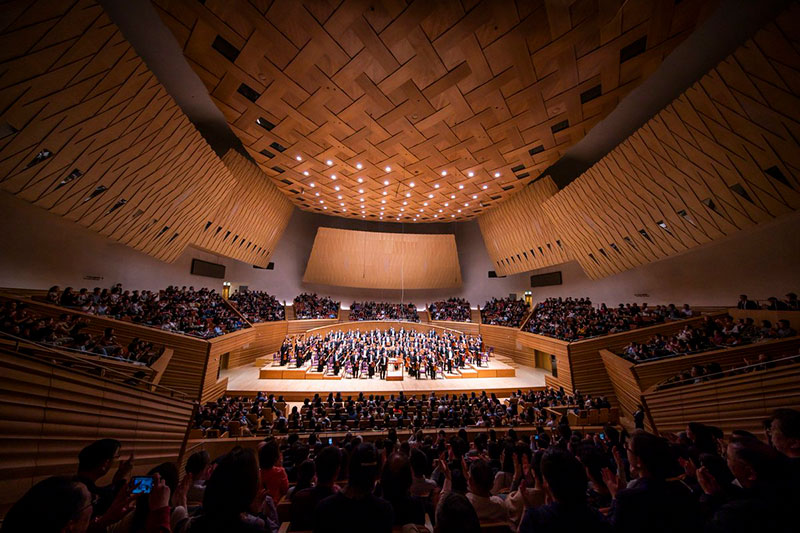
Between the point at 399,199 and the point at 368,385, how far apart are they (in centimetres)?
891

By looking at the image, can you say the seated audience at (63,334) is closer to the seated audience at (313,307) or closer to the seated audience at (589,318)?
the seated audience at (313,307)

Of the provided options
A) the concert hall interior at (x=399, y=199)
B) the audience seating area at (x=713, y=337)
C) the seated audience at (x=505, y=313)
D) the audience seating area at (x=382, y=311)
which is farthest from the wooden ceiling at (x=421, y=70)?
the audience seating area at (x=382, y=311)

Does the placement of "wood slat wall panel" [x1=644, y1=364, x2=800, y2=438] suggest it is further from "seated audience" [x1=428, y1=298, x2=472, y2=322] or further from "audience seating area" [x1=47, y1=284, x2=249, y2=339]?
"seated audience" [x1=428, y1=298, x2=472, y2=322]

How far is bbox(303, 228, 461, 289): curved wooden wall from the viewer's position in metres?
21.6

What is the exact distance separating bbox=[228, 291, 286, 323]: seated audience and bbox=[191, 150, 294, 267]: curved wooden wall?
2.06m

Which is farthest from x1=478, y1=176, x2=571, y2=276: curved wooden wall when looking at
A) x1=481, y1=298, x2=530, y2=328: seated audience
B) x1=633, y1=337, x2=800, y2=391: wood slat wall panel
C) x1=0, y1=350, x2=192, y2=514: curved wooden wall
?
x1=0, y1=350, x2=192, y2=514: curved wooden wall

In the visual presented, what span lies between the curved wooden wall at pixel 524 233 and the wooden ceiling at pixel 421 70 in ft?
13.6

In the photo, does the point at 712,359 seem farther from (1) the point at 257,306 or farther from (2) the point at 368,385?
(1) the point at 257,306

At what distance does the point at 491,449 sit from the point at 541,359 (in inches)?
523

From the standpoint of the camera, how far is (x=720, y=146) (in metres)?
6.89

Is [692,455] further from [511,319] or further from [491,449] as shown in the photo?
[511,319]

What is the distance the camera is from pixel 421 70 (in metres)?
6.62

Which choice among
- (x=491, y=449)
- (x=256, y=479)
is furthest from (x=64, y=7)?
(x=491, y=449)

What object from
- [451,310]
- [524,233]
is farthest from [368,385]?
[524,233]
